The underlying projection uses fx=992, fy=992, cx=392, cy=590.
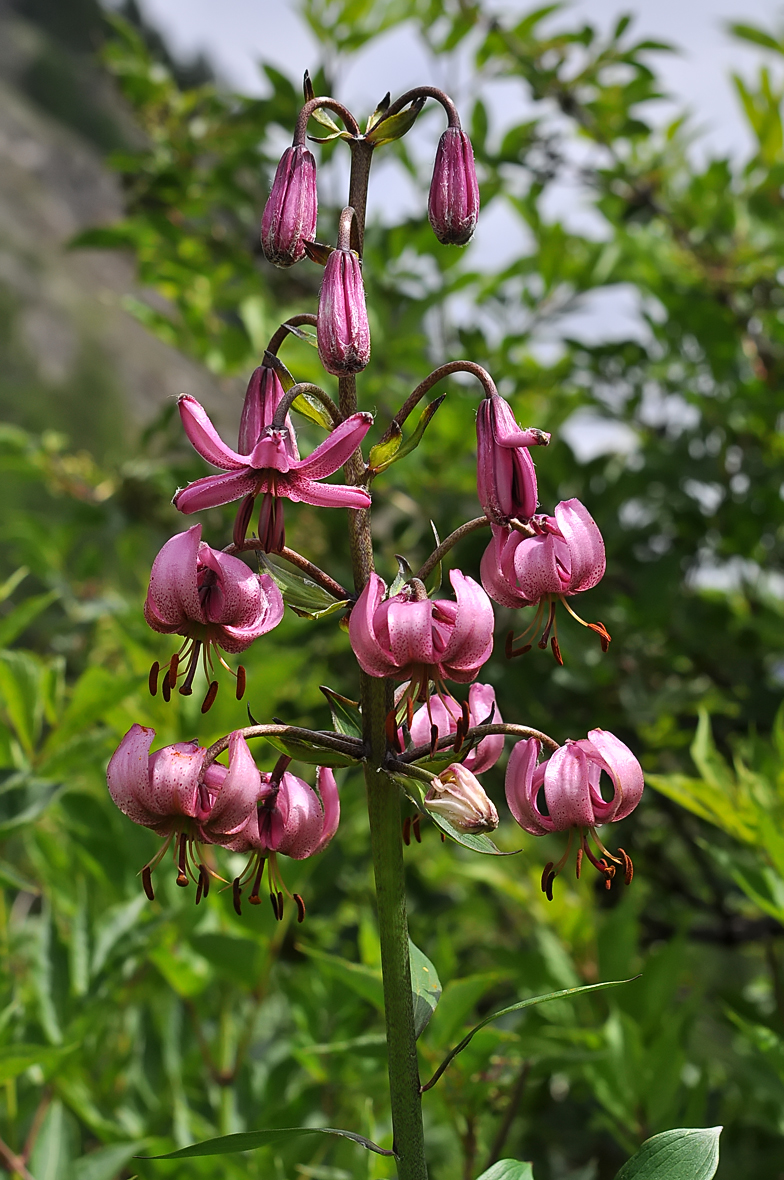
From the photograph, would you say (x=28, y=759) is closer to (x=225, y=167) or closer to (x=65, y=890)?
(x=65, y=890)

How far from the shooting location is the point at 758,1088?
97 cm

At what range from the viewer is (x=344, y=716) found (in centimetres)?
62

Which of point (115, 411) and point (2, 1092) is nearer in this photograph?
point (2, 1092)

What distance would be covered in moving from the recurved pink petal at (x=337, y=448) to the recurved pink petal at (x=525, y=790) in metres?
0.21

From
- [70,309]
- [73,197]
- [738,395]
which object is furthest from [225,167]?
[73,197]

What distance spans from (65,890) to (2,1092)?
28 centimetres

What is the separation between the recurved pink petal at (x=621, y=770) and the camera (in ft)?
1.90

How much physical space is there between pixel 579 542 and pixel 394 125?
1.00ft

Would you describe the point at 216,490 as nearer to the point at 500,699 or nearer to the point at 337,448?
the point at 337,448

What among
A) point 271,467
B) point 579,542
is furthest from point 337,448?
point 579,542

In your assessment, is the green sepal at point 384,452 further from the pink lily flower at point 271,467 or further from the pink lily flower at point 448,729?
the pink lily flower at point 448,729

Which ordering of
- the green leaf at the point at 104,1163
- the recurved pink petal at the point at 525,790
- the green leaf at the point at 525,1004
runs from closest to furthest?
the green leaf at the point at 525,1004 → the recurved pink petal at the point at 525,790 → the green leaf at the point at 104,1163

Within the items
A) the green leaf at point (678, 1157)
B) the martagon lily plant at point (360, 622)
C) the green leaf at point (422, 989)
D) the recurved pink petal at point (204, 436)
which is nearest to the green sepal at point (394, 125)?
the martagon lily plant at point (360, 622)

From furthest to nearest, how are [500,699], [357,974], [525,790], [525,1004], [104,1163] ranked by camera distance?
1. [500,699]
2. [104,1163]
3. [357,974]
4. [525,790]
5. [525,1004]
